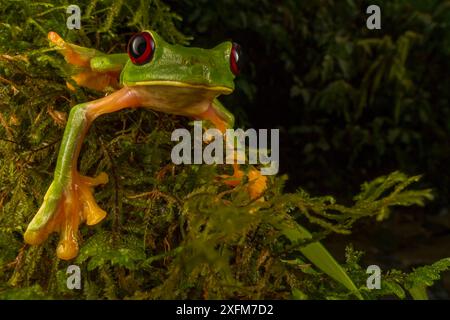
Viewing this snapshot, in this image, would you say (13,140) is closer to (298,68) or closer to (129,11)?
(129,11)

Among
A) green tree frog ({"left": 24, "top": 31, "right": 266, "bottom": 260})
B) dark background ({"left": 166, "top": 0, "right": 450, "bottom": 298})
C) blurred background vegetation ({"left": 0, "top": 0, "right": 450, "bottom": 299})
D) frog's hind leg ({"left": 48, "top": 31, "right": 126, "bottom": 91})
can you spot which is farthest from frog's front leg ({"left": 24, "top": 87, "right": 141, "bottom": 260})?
dark background ({"left": 166, "top": 0, "right": 450, "bottom": 298})

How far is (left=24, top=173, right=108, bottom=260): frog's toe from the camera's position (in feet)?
2.60

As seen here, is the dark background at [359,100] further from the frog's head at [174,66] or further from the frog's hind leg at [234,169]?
the frog's head at [174,66]

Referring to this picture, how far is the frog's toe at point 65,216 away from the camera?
31.2 inches

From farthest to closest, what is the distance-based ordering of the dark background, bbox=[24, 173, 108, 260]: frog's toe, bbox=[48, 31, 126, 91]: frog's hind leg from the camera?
the dark background < bbox=[48, 31, 126, 91]: frog's hind leg < bbox=[24, 173, 108, 260]: frog's toe

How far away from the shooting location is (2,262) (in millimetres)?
883

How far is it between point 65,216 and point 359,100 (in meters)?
2.84

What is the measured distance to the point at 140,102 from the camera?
866 mm

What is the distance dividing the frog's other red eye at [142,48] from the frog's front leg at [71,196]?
63 millimetres

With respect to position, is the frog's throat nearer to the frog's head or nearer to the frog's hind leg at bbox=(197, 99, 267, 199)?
the frog's head

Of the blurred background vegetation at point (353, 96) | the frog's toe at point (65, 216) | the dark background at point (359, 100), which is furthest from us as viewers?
the dark background at point (359, 100)

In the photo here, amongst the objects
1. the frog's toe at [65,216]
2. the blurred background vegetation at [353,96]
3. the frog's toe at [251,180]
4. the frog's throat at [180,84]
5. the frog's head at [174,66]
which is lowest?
the frog's toe at [65,216]

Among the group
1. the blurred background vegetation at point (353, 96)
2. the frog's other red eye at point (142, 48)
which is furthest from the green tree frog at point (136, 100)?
the blurred background vegetation at point (353, 96)

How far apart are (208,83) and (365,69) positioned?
278 cm
